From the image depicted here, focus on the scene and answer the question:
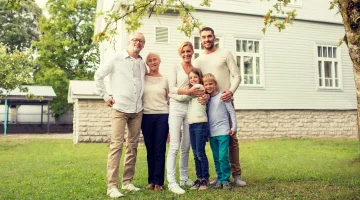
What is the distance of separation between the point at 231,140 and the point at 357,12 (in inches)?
91.2

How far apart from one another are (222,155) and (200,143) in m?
A: 0.36

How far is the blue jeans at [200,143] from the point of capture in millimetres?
4797

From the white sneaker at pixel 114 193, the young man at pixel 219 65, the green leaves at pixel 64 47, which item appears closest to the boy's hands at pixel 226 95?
the young man at pixel 219 65

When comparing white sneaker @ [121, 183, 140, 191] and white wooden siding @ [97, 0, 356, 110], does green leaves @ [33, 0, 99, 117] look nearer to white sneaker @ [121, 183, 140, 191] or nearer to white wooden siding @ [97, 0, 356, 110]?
white wooden siding @ [97, 0, 356, 110]

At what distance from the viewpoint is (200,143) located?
4793mm

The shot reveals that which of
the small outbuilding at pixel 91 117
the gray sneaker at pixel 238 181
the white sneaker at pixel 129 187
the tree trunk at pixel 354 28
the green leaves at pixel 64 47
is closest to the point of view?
the tree trunk at pixel 354 28

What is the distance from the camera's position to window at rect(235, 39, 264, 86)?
1505cm

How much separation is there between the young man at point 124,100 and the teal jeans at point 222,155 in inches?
42.3

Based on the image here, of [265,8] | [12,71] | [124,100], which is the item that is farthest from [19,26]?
[124,100]

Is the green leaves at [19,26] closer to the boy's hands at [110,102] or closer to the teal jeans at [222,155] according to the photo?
the boy's hands at [110,102]

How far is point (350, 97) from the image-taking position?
16.4m

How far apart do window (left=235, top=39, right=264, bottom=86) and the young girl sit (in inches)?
408

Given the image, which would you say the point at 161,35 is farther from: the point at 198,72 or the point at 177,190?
the point at 177,190

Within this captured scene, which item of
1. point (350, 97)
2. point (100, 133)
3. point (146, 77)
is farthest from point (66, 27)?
point (146, 77)
